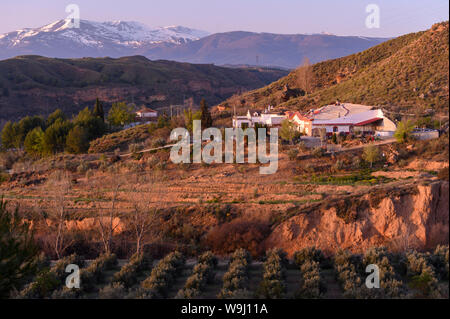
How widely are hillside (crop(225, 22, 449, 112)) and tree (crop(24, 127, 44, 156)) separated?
2337cm

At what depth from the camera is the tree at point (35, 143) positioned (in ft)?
118

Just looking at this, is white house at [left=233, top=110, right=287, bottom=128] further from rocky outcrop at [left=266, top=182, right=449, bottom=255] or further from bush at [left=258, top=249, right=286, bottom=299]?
bush at [left=258, top=249, right=286, bottom=299]

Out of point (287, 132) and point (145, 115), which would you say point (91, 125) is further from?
point (287, 132)

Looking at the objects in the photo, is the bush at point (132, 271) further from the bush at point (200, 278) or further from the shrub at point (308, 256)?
the shrub at point (308, 256)

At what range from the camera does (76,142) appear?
35156 millimetres

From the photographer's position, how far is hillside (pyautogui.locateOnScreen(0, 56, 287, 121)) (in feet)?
229

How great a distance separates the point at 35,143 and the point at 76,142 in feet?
14.9

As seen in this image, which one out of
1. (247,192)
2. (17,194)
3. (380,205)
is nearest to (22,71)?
(17,194)

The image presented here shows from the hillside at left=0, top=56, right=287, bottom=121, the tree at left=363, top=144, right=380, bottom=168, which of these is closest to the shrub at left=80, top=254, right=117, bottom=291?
the tree at left=363, top=144, right=380, bottom=168

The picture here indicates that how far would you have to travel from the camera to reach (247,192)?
66.8 feet
